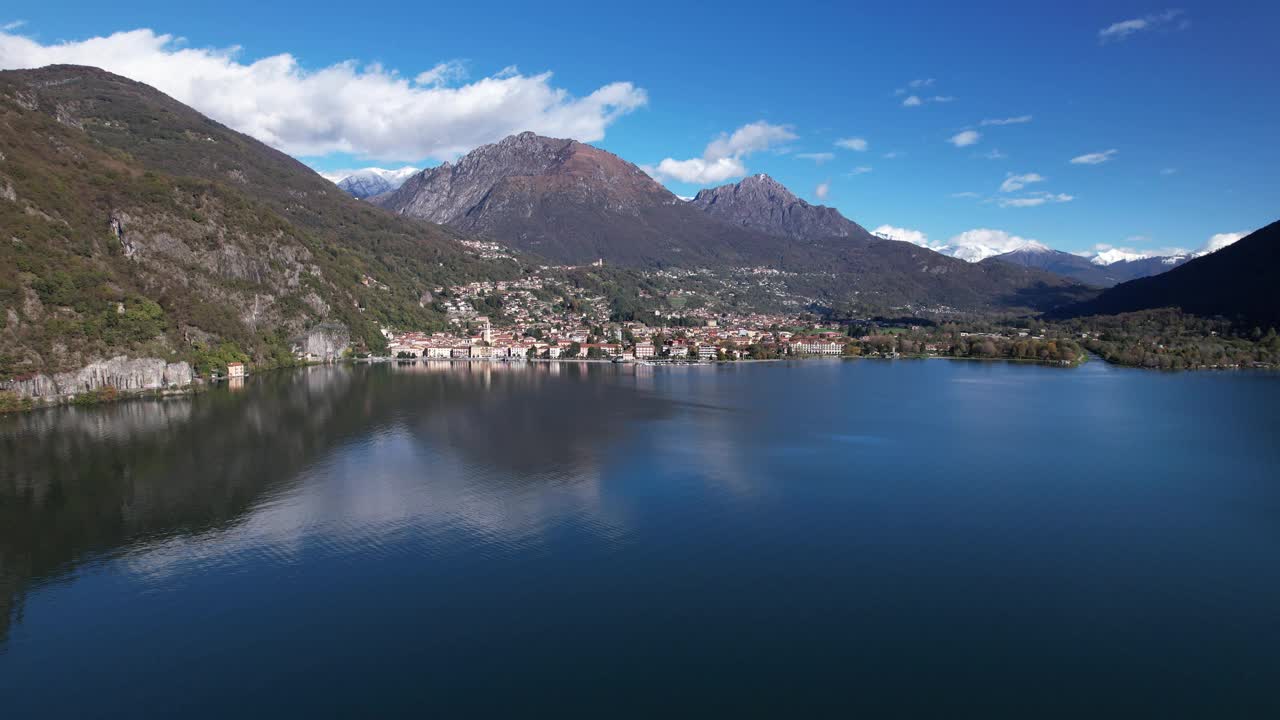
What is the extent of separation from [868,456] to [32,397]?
2914cm

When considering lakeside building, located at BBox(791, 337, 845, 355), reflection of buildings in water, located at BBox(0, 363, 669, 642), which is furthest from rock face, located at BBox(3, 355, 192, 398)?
lakeside building, located at BBox(791, 337, 845, 355)

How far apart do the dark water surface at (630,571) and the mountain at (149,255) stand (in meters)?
7.04

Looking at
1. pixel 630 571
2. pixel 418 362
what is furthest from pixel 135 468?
pixel 418 362

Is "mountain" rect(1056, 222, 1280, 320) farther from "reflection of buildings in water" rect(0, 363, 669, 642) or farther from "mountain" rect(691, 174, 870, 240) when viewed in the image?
"mountain" rect(691, 174, 870, 240)

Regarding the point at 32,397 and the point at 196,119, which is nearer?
the point at 32,397

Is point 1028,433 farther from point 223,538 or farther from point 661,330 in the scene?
point 661,330

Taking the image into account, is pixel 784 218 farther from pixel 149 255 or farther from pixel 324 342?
pixel 149 255

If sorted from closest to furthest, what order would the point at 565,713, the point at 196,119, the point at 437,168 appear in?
the point at 565,713 < the point at 196,119 < the point at 437,168

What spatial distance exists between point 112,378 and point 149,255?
1200 centimetres

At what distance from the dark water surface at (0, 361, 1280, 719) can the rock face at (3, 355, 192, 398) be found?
396 cm

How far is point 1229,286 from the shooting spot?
67.2 metres

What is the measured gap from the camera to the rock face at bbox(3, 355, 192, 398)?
25438 millimetres

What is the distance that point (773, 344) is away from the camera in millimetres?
62844

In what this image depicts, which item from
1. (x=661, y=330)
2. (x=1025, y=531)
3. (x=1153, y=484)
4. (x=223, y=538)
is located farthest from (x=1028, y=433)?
(x=661, y=330)
